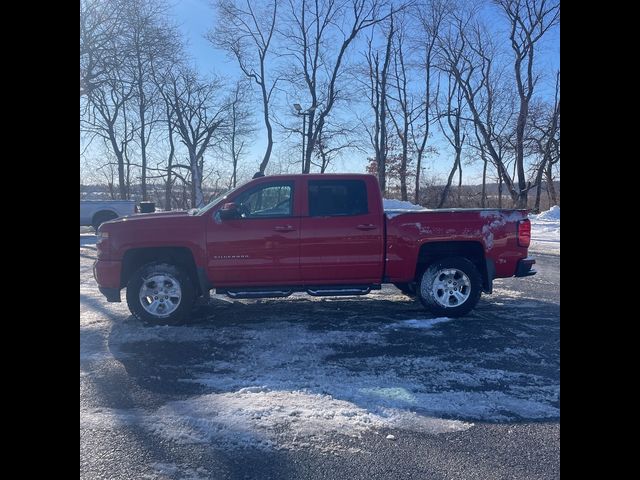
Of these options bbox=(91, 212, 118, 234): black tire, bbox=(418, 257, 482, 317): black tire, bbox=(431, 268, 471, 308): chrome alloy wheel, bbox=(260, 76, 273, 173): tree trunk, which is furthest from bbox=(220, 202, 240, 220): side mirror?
bbox=(260, 76, 273, 173): tree trunk

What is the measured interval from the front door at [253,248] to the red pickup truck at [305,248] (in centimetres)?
1

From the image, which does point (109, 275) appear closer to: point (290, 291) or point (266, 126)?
point (290, 291)

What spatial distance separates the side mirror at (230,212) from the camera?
571 cm

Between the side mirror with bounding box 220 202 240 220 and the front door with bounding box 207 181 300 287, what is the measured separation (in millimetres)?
56

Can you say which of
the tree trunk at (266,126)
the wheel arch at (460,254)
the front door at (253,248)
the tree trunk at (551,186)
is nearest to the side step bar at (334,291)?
the front door at (253,248)

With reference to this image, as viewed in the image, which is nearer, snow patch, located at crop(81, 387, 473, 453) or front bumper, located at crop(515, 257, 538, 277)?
snow patch, located at crop(81, 387, 473, 453)

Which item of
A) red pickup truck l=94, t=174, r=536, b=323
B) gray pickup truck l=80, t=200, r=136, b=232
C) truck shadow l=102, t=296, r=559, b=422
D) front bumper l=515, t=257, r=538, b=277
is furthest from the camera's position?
gray pickup truck l=80, t=200, r=136, b=232

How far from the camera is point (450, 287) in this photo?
605 centimetres

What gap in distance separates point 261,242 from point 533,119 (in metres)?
31.3

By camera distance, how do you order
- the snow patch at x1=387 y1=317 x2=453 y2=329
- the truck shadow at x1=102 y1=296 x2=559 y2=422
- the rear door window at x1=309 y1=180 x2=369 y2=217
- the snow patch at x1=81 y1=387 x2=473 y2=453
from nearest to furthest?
the snow patch at x1=81 y1=387 x2=473 y2=453 → the truck shadow at x1=102 y1=296 x2=559 y2=422 → the snow patch at x1=387 y1=317 x2=453 y2=329 → the rear door window at x1=309 y1=180 x2=369 y2=217

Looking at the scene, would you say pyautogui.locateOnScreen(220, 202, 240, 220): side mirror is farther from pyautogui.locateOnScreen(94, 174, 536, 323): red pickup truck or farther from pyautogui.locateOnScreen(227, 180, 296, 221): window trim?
pyautogui.locateOnScreen(227, 180, 296, 221): window trim

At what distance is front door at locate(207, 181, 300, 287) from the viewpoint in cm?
579

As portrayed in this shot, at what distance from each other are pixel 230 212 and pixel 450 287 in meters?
2.98

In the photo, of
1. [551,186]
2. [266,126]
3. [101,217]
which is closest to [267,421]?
[101,217]
